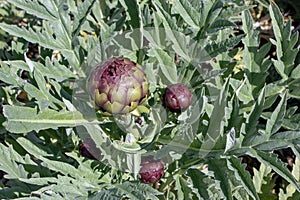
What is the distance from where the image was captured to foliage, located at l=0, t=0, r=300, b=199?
1122 mm

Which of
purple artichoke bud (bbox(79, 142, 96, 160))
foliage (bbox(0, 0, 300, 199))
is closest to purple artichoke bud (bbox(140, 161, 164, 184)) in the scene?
foliage (bbox(0, 0, 300, 199))

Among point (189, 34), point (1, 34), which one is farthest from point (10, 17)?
point (189, 34)

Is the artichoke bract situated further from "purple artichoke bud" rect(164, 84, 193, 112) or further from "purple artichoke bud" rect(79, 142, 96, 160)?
"purple artichoke bud" rect(79, 142, 96, 160)

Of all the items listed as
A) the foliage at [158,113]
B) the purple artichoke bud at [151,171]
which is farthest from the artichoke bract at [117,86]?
the purple artichoke bud at [151,171]

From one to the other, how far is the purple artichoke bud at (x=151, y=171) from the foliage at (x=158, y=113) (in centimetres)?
3

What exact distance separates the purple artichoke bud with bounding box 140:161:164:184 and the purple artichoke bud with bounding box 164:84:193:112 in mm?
148

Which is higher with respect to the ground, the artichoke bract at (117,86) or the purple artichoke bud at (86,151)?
the artichoke bract at (117,86)

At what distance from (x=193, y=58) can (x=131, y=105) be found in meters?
0.22

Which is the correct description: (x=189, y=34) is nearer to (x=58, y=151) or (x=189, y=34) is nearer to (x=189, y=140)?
(x=189, y=140)

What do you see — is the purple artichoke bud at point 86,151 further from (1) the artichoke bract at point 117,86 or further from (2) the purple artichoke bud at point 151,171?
(1) the artichoke bract at point 117,86

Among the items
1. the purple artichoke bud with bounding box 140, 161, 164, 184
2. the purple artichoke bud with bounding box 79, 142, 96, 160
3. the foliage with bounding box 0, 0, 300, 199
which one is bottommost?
the purple artichoke bud with bounding box 140, 161, 164, 184

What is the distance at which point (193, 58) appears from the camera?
1257mm

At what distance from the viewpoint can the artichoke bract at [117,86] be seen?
108 centimetres

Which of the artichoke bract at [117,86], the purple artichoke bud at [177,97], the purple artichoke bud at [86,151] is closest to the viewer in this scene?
the artichoke bract at [117,86]
